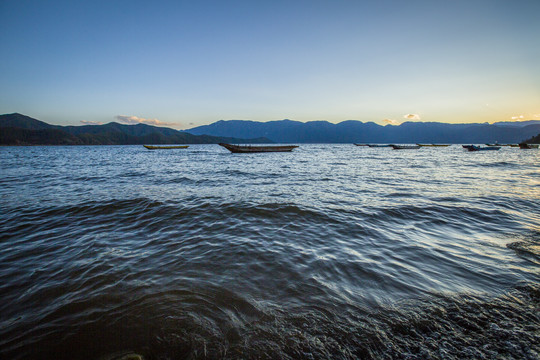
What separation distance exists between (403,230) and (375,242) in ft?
5.53

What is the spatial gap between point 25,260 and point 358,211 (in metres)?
10.3

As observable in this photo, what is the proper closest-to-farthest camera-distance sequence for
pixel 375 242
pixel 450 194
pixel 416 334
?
pixel 416 334 < pixel 375 242 < pixel 450 194

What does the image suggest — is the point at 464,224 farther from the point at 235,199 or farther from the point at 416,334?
the point at 235,199

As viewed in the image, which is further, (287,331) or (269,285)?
(269,285)

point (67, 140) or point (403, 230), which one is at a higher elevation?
point (67, 140)

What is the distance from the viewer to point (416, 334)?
2.89m

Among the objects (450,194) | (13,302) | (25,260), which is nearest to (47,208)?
(25,260)

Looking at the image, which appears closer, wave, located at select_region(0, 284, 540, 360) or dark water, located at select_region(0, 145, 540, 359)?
wave, located at select_region(0, 284, 540, 360)

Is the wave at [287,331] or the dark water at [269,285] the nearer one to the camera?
the wave at [287,331]

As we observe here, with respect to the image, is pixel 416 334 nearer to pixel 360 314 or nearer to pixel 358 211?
pixel 360 314

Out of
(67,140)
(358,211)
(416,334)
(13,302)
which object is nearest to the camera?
(416,334)

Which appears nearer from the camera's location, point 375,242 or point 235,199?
point 375,242

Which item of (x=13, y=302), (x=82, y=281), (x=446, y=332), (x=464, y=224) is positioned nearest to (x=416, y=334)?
(x=446, y=332)

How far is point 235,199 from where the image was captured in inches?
432
